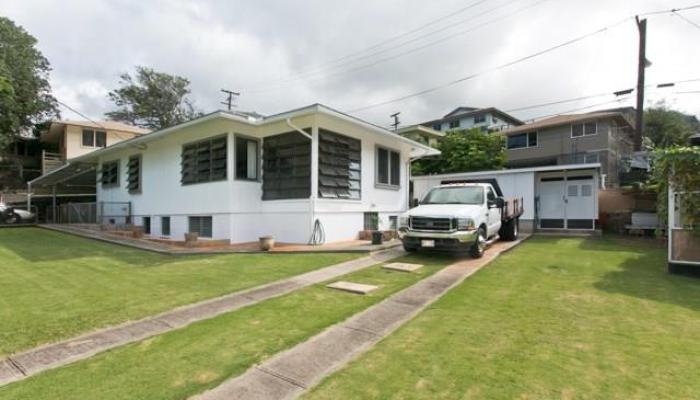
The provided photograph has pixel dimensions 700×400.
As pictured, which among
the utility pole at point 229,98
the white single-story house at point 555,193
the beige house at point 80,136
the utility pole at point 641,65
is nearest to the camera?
the white single-story house at point 555,193

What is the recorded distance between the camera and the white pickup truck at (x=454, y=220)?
8.20 metres

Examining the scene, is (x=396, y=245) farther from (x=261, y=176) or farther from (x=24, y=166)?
(x=24, y=166)

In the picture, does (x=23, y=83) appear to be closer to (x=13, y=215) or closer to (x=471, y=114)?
(x=13, y=215)

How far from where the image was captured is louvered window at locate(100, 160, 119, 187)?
17.1 metres

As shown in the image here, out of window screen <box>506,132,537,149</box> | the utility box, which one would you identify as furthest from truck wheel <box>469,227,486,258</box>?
window screen <box>506,132,537,149</box>

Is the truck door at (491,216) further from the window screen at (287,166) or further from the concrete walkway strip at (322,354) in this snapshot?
the window screen at (287,166)

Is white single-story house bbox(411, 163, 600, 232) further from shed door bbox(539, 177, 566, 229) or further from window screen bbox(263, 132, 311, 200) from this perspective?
window screen bbox(263, 132, 311, 200)

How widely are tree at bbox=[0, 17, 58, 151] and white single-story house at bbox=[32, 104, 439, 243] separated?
53.0 ft

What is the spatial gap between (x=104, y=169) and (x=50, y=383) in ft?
60.3

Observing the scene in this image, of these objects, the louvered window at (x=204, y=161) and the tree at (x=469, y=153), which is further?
the tree at (x=469, y=153)

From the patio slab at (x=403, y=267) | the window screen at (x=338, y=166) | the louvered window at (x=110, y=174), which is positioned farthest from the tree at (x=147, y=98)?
the patio slab at (x=403, y=267)

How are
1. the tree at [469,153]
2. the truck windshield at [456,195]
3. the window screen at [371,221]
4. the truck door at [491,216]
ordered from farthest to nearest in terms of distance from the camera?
the tree at [469,153]
the window screen at [371,221]
the truck door at [491,216]
the truck windshield at [456,195]

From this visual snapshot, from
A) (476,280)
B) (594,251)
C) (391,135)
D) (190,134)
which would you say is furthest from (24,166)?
(594,251)

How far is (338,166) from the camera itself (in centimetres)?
1176
